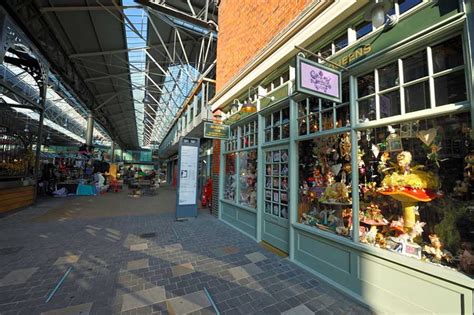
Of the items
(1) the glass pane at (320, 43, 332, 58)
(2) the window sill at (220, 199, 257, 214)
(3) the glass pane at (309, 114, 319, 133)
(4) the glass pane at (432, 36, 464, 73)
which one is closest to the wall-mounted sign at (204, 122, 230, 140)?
(2) the window sill at (220, 199, 257, 214)

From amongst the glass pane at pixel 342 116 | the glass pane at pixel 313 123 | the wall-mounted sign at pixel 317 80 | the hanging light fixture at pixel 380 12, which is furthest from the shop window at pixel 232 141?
the hanging light fixture at pixel 380 12

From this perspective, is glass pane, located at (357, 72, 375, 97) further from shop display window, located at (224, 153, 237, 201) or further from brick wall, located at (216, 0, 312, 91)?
shop display window, located at (224, 153, 237, 201)

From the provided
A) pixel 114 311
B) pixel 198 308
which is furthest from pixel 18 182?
pixel 198 308

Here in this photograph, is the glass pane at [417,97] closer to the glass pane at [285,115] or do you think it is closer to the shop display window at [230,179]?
the glass pane at [285,115]

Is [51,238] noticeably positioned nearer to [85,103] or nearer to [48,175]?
[48,175]

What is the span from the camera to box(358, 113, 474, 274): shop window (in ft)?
6.99

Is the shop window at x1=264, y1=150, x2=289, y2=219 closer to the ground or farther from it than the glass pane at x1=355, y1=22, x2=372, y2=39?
closer to the ground

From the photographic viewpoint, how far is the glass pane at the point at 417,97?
2.26 meters

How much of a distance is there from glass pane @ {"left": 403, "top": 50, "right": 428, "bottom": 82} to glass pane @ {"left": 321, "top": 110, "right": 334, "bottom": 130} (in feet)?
3.44

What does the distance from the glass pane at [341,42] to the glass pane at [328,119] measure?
1045 mm

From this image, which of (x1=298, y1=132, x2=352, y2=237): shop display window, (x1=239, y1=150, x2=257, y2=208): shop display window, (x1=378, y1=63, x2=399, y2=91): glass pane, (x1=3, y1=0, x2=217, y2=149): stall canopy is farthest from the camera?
(x1=3, y1=0, x2=217, y2=149): stall canopy

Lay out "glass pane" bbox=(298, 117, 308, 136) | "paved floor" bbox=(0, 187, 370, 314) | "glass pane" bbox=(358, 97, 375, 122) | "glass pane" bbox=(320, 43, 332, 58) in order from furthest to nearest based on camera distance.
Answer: "glass pane" bbox=(298, 117, 308, 136)
"glass pane" bbox=(320, 43, 332, 58)
"glass pane" bbox=(358, 97, 375, 122)
"paved floor" bbox=(0, 187, 370, 314)

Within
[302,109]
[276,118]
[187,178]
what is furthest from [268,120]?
[187,178]

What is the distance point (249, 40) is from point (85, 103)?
15.3 meters
